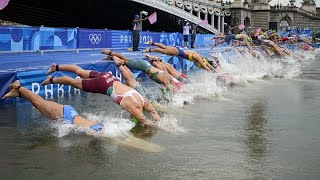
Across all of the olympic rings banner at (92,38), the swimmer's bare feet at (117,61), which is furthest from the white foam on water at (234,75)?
the olympic rings banner at (92,38)

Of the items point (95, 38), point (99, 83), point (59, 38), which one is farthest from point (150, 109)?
point (95, 38)

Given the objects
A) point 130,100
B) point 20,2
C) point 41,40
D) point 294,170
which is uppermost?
point 20,2

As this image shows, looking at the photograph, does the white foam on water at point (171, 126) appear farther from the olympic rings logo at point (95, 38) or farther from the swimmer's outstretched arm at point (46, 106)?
the olympic rings logo at point (95, 38)

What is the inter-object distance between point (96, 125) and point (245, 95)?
7514 mm

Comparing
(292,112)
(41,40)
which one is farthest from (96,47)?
(292,112)

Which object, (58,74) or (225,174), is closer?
(225,174)

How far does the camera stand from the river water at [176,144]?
19.6 feet

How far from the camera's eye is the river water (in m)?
5.96

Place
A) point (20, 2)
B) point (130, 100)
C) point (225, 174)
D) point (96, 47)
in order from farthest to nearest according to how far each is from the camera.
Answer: point (20, 2), point (96, 47), point (130, 100), point (225, 174)

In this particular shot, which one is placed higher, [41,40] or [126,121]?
[41,40]

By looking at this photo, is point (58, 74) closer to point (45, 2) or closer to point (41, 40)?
point (41, 40)

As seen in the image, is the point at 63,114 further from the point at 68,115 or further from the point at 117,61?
the point at 117,61

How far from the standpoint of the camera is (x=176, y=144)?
7395mm

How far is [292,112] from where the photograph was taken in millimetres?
10969
